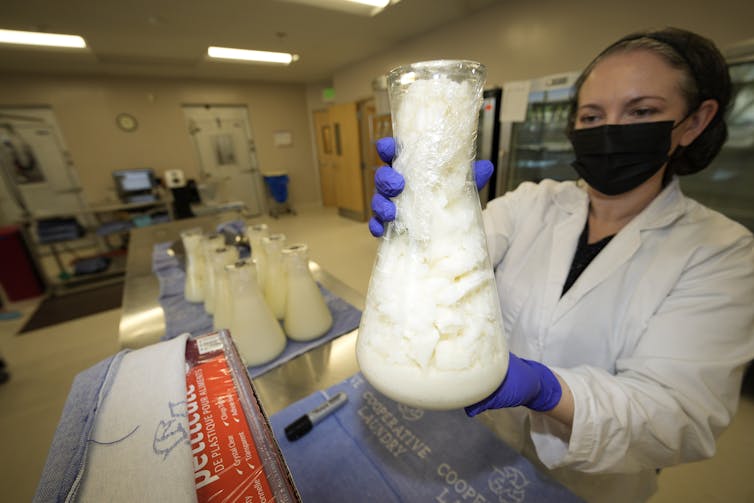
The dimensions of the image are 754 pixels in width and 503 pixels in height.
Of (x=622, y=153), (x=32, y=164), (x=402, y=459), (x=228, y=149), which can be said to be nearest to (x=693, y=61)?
(x=622, y=153)

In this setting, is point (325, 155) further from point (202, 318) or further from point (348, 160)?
point (202, 318)

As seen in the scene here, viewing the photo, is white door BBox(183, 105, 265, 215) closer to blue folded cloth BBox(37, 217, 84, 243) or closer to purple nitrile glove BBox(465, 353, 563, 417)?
blue folded cloth BBox(37, 217, 84, 243)

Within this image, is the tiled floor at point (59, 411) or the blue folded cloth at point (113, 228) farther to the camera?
the blue folded cloth at point (113, 228)

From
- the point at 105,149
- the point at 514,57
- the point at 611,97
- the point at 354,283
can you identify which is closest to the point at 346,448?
the point at 611,97

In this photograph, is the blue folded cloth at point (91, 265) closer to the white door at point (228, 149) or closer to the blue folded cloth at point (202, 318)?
the white door at point (228, 149)

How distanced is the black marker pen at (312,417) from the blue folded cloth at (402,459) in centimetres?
1

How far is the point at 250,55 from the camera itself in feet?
13.2

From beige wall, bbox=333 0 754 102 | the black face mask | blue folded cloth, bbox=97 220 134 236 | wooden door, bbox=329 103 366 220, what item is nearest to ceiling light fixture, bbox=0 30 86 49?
blue folded cloth, bbox=97 220 134 236

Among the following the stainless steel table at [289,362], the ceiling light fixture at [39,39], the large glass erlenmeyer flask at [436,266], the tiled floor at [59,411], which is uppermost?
the ceiling light fixture at [39,39]

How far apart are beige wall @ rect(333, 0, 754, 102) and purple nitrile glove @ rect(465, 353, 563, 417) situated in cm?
237

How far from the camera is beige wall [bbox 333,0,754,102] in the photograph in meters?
1.88

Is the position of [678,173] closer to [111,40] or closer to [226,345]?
[226,345]

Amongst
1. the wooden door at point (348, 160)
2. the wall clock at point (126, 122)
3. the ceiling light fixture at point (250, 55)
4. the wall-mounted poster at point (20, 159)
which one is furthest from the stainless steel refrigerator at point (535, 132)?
the wall-mounted poster at point (20, 159)

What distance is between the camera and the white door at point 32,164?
4.40 m
